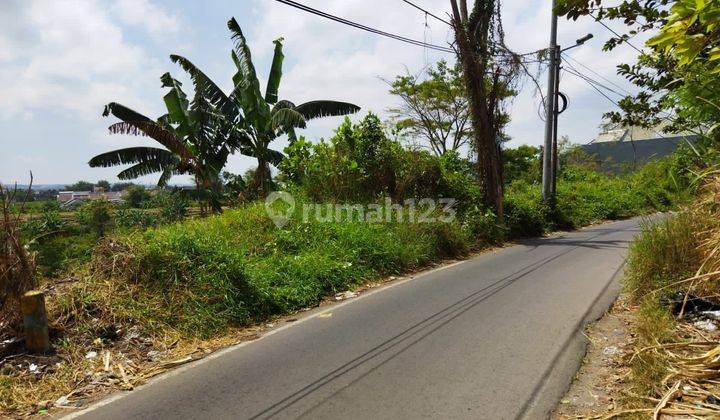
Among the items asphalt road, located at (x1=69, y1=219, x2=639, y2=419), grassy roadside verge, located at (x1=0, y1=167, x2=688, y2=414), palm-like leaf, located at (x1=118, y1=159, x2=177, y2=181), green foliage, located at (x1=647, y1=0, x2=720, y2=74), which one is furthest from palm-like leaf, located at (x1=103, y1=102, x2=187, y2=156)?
green foliage, located at (x1=647, y1=0, x2=720, y2=74)

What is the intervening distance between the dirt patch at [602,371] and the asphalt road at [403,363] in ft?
0.38

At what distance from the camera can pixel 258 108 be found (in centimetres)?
1445

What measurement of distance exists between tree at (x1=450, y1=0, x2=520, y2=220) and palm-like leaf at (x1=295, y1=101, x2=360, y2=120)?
379 cm

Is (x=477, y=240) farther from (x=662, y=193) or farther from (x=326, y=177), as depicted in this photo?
(x=662, y=193)

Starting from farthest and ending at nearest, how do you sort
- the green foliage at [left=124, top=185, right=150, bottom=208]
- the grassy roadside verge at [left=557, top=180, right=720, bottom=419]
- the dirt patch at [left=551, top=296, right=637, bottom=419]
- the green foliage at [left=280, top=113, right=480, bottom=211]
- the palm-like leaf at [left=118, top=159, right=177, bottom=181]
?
1. the green foliage at [left=124, top=185, right=150, bottom=208]
2. the palm-like leaf at [left=118, top=159, right=177, bottom=181]
3. the green foliage at [left=280, top=113, right=480, bottom=211]
4. the dirt patch at [left=551, top=296, right=637, bottom=419]
5. the grassy roadside verge at [left=557, top=180, right=720, bottom=419]

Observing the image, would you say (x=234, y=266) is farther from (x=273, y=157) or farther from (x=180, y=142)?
(x=273, y=157)

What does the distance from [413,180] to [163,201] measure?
313 inches

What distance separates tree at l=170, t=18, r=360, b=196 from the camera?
47.1ft

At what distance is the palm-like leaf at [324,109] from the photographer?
50.9ft

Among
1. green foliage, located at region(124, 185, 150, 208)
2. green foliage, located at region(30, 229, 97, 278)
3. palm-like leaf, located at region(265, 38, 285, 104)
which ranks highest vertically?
palm-like leaf, located at region(265, 38, 285, 104)

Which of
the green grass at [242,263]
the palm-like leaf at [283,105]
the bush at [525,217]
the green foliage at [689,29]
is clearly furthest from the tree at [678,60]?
the palm-like leaf at [283,105]

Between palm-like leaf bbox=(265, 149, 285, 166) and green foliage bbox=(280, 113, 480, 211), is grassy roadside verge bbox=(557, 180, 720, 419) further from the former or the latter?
palm-like leaf bbox=(265, 149, 285, 166)

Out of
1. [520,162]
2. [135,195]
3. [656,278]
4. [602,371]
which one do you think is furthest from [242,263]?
[520,162]

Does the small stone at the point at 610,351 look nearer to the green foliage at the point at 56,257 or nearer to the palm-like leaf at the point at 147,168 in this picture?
the green foliage at the point at 56,257
